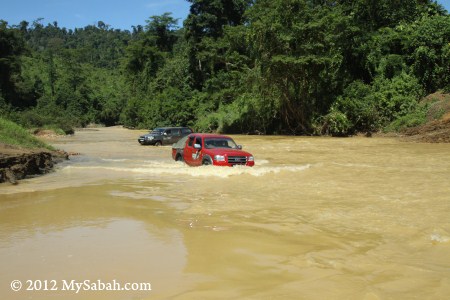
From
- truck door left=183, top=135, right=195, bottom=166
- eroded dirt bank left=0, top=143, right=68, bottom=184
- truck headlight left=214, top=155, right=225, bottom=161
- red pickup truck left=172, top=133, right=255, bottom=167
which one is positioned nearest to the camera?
eroded dirt bank left=0, top=143, right=68, bottom=184

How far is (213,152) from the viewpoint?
1455cm

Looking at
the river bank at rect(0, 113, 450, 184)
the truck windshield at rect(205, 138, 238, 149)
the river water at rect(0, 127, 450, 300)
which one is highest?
the truck windshield at rect(205, 138, 238, 149)

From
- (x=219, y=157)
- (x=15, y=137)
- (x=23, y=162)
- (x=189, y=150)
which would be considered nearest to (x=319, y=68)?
(x=189, y=150)

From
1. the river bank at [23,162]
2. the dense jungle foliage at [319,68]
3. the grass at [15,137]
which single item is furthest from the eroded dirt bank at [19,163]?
the dense jungle foliage at [319,68]

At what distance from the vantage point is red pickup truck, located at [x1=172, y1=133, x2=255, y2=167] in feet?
46.9

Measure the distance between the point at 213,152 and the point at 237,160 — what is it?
2.75ft

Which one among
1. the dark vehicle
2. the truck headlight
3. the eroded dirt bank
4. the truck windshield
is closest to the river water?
the eroded dirt bank

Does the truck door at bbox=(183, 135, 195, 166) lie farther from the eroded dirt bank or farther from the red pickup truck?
the eroded dirt bank

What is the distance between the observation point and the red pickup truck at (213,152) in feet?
46.9

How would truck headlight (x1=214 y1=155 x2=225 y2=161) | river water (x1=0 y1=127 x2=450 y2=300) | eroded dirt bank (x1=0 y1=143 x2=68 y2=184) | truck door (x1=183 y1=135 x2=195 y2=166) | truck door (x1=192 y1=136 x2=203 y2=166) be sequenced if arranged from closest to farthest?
1. river water (x1=0 y1=127 x2=450 y2=300)
2. eroded dirt bank (x1=0 y1=143 x2=68 y2=184)
3. truck headlight (x1=214 y1=155 x2=225 y2=161)
4. truck door (x1=192 y1=136 x2=203 y2=166)
5. truck door (x1=183 y1=135 x2=195 y2=166)

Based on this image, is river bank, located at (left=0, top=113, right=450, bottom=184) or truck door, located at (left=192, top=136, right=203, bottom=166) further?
truck door, located at (left=192, top=136, right=203, bottom=166)

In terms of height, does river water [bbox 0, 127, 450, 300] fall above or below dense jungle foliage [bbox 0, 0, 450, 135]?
below

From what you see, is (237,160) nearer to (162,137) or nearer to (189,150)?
(189,150)

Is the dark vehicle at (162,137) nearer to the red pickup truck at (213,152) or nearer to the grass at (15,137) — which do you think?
the grass at (15,137)
